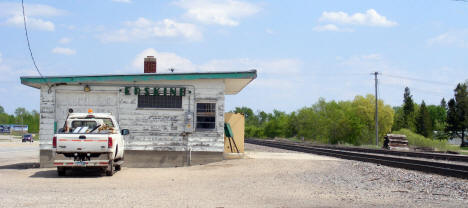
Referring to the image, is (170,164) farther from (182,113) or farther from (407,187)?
(407,187)

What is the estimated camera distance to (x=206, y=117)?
2061 cm

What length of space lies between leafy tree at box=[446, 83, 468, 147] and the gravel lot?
80078 millimetres

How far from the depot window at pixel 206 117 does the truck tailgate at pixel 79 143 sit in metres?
6.08

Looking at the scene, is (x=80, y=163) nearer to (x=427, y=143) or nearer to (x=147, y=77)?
(x=147, y=77)

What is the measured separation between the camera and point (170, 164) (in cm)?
2036

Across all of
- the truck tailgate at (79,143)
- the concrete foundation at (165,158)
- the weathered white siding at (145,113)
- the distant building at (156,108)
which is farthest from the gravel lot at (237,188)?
the weathered white siding at (145,113)

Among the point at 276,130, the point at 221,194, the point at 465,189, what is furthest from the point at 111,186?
the point at 276,130

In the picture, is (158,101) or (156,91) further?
(158,101)

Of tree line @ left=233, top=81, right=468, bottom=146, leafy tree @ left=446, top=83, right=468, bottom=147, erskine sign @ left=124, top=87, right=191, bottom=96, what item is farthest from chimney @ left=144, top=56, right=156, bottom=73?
leafy tree @ left=446, top=83, right=468, bottom=147

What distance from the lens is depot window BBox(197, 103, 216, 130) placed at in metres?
20.6

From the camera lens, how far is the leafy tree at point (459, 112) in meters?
89.5

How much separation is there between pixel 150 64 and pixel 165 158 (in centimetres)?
488

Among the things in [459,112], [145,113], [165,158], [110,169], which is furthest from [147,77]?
[459,112]

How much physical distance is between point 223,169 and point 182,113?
359cm
